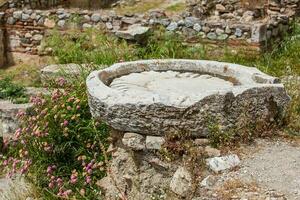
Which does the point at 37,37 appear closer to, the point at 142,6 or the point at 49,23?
the point at 49,23

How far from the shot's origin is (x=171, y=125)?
14.3 feet

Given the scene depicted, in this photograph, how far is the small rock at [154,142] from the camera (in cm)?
Result: 441

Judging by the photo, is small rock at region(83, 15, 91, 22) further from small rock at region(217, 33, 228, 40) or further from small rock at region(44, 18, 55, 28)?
Result: small rock at region(217, 33, 228, 40)

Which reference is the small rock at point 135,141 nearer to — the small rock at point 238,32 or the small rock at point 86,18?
the small rock at point 238,32

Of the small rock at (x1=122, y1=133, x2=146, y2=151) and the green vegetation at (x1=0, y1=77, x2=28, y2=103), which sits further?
the green vegetation at (x1=0, y1=77, x2=28, y2=103)

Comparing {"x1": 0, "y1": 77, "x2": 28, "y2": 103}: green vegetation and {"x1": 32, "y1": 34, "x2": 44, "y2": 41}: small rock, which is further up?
{"x1": 0, "y1": 77, "x2": 28, "y2": 103}: green vegetation

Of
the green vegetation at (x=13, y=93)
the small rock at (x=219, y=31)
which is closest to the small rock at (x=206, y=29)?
the small rock at (x=219, y=31)

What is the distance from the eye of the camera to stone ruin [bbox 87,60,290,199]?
4.27 metres

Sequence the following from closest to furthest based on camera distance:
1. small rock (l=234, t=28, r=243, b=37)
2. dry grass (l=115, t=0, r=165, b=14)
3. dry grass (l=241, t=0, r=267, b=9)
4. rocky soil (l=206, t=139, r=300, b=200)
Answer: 1. rocky soil (l=206, t=139, r=300, b=200)
2. small rock (l=234, t=28, r=243, b=37)
3. dry grass (l=241, t=0, r=267, b=9)
4. dry grass (l=115, t=0, r=165, b=14)

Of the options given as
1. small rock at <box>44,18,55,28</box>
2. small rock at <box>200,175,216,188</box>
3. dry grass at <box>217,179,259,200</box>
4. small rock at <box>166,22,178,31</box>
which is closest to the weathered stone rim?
small rock at <box>200,175,216,188</box>

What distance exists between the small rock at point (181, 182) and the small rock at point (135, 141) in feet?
1.19

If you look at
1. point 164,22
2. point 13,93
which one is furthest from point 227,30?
point 13,93

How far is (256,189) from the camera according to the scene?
387cm

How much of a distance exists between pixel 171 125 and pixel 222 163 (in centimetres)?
46
